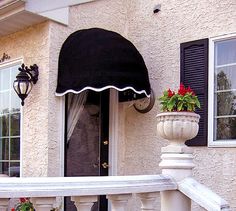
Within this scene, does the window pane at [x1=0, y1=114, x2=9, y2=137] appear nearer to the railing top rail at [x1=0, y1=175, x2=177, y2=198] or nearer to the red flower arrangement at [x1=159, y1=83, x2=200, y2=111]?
the red flower arrangement at [x1=159, y1=83, x2=200, y2=111]

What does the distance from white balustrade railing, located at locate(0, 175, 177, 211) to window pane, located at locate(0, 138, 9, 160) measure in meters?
5.19

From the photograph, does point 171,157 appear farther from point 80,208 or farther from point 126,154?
point 126,154

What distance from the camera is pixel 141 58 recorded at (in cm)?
708

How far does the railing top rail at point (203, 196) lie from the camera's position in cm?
317

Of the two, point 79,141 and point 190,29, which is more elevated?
point 190,29

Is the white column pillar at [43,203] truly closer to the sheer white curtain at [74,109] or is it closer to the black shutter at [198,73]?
the black shutter at [198,73]

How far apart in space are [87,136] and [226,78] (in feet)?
9.14

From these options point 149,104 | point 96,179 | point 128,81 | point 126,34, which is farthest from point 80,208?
point 126,34

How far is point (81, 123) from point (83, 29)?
1.70 meters

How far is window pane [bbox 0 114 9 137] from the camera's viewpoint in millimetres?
8070

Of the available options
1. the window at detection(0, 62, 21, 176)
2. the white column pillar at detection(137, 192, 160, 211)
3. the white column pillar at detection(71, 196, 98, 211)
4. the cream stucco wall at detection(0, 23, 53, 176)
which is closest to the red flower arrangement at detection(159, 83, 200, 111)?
the white column pillar at detection(137, 192, 160, 211)

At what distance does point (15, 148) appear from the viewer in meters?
7.77

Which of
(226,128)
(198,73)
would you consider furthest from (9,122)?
(226,128)

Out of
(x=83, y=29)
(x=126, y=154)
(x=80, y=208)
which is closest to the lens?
(x=80, y=208)
